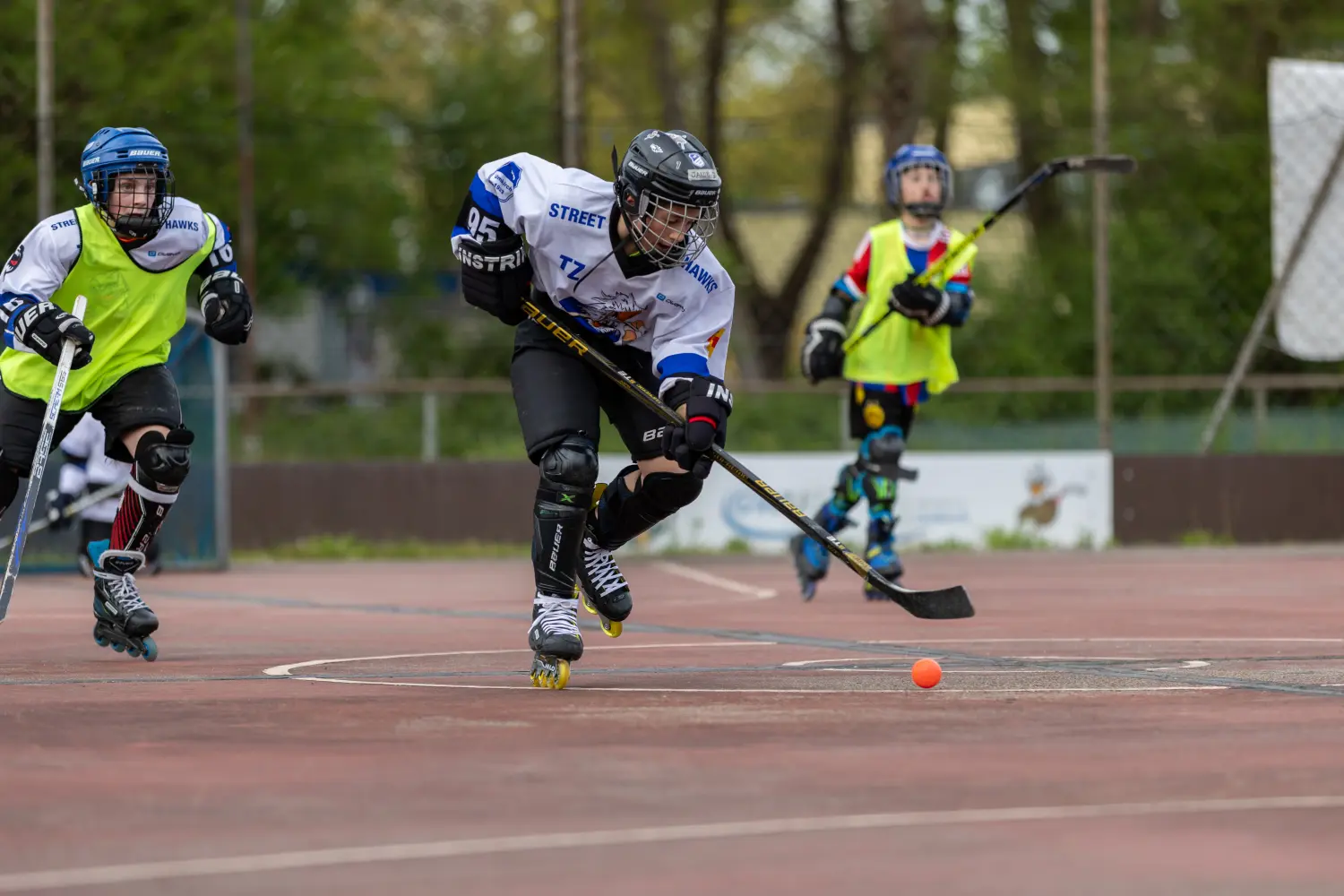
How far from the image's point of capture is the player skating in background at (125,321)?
682 cm

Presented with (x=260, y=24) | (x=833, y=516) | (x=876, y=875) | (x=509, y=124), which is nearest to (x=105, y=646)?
(x=833, y=516)

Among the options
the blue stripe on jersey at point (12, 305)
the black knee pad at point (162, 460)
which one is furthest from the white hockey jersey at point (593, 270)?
the blue stripe on jersey at point (12, 305)

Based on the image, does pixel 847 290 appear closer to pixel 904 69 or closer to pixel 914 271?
pixel 914 271

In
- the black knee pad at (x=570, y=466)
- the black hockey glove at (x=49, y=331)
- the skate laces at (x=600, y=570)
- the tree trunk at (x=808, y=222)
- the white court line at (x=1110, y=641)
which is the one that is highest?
the tree trunk at (x=808, y=222)

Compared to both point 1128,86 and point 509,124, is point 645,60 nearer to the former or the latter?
point 509,124

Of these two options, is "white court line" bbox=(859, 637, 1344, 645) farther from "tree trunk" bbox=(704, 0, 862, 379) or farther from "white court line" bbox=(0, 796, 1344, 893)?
"tree trunk" bbox=(704, 0, 862, 379)

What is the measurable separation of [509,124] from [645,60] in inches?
140

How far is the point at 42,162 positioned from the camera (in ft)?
48.2

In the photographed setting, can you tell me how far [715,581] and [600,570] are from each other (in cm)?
469

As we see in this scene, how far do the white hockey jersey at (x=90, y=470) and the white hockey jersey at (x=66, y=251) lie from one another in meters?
4.80

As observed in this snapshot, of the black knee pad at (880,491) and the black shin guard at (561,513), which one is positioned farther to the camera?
the black knee pad at (880,491)

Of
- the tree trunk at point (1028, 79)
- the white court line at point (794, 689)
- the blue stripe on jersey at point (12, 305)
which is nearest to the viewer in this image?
the white court line at point (794, 689)

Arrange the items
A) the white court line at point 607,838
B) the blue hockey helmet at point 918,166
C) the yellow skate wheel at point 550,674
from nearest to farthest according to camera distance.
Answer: the white court line at point 607,838 < the yellow skate wheel at point 550,674 < the blue hockey helmet at point 918,166

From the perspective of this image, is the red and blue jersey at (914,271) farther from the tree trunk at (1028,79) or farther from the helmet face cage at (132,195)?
the tree trunk at (1028,79)
